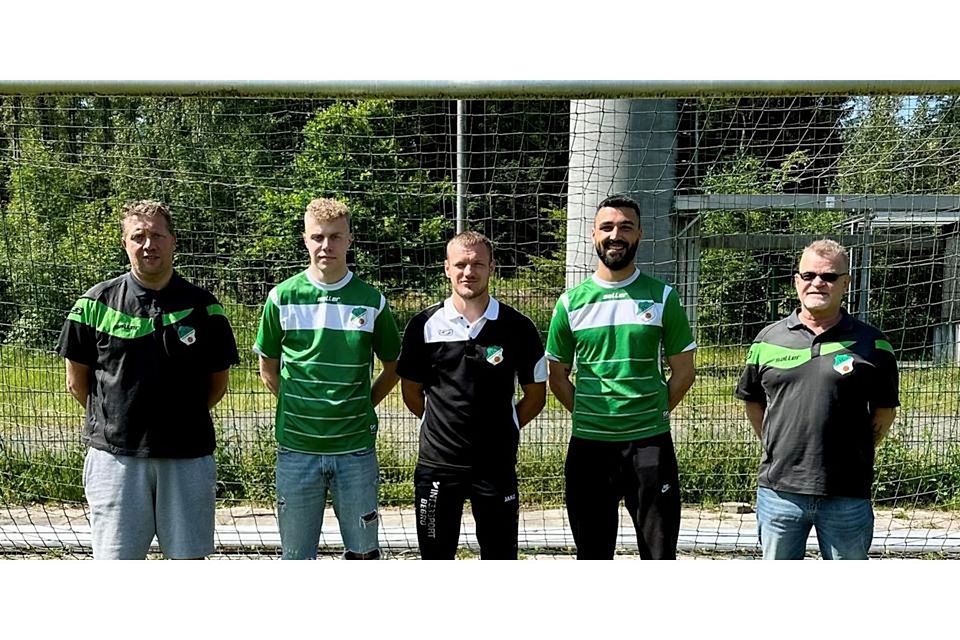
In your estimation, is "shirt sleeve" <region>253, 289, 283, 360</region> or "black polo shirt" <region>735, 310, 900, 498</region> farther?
"shirt sleeve" <region>253, 289, 283, 360</region>

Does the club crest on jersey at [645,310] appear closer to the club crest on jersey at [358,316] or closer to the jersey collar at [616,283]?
the jersey collar at [616,283]

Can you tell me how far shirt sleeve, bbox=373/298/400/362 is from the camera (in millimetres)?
3805

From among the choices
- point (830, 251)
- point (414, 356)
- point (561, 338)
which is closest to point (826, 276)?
point (830, 251)

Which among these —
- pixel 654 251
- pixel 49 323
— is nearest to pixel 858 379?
pixel 654 251

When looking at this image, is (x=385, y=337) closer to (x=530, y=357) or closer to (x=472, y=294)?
(x=472, y=294)

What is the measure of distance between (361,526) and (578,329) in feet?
3.97

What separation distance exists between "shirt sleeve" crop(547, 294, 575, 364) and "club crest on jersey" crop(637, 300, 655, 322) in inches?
11.6

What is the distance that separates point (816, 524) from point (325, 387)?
202 cm

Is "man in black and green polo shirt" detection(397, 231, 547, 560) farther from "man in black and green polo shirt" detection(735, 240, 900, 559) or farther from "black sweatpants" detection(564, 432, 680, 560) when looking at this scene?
"man in black and green polo shirt" detection(735, 240, 900, 559)

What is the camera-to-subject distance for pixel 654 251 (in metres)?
5.29

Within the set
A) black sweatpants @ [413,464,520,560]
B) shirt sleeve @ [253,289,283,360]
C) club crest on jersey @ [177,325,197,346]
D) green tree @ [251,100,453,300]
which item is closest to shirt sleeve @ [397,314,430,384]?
black sweatpants @ [413,464,520,560]

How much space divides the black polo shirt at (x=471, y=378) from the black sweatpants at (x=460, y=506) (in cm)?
5

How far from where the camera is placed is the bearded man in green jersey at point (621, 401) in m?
3.71

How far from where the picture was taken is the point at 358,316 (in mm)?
3742
